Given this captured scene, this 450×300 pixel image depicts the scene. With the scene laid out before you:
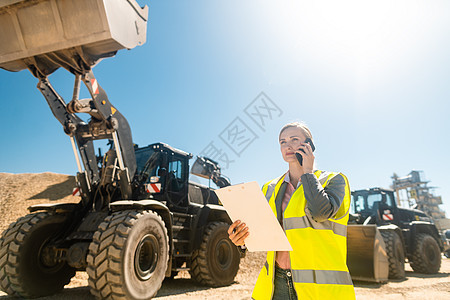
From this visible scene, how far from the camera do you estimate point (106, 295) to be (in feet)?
13.3

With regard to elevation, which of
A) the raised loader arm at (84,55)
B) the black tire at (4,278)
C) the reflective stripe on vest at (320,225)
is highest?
the raised loader arm at (84,55)

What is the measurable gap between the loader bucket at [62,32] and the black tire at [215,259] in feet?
14.6

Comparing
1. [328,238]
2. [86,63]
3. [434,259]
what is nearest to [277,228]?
[328,238]

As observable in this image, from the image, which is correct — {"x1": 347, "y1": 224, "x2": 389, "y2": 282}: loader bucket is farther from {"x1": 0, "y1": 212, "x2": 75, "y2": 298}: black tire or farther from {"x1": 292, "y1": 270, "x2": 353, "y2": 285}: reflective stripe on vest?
{"x1": 0, "y1": 212, "x2": 75, "y2": 298}: black tire

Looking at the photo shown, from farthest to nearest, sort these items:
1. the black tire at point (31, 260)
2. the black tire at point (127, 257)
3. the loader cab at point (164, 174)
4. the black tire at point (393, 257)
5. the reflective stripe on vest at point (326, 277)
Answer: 1. the black tire at point (393, 257)
2. the loader cab at point (164, 174)
3. the black tire at point (31, 260)
4. the black tire at point (127, 257)
5. the reflective stripe on vest at point (326, 277)

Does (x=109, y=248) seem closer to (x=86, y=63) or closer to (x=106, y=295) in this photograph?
(x=106, y=295)

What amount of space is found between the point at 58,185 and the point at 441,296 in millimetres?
24617

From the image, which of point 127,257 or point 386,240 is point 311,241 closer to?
point 127,257

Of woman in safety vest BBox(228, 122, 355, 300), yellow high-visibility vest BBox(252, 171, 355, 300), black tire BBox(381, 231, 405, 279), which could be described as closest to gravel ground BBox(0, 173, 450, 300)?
black tire BBox(381, 231, 405, 279)

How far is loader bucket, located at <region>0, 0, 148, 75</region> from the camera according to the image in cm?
Answer: 457

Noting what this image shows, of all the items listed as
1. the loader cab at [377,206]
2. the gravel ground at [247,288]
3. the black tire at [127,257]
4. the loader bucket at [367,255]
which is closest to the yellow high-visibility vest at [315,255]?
the black tire at [127,257]

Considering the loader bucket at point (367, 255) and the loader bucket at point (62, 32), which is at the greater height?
Answer: the loader bucket at point (62, 32)

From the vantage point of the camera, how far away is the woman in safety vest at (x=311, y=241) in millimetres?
1548

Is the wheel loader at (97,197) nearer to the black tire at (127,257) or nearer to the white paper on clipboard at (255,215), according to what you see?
the black tire at (127,257)
